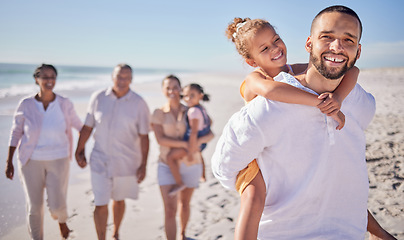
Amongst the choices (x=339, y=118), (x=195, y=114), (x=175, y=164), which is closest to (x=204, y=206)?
(x=175, y=164)

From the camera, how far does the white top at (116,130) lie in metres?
4.20

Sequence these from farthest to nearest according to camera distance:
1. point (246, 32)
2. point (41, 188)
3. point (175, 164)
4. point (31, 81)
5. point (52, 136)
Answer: point (31, 81) < point (175, 164) < point (52, 136) < point (41, 188) < point (246, 32)

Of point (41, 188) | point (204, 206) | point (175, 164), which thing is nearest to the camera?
point (41, 188)

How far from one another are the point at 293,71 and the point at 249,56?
1.08 ft

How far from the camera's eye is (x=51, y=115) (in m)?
4.21

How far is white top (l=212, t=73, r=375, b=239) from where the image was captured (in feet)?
5.49

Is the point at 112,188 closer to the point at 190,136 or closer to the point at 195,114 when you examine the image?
the point at 190,136

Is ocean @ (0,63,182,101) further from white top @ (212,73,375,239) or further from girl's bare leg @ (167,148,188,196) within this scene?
white top @ (212,73,375,239)

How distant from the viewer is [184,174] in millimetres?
4305

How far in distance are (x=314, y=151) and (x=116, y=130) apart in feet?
9.82

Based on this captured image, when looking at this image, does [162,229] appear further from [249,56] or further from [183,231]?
[249,56]

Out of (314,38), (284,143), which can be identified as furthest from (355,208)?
(314,38)

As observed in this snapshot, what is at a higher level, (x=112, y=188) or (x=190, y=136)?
(x=190, y=136)

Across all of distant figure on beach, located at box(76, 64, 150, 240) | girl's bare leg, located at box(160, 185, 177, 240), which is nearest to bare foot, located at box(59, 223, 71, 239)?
distant figure on beach, located at box(76, 64, 150, 240)
